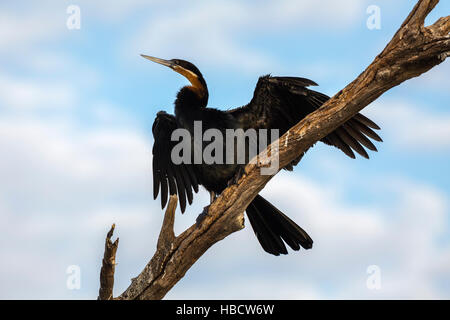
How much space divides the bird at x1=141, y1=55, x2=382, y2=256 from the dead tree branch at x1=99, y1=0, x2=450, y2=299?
531mm

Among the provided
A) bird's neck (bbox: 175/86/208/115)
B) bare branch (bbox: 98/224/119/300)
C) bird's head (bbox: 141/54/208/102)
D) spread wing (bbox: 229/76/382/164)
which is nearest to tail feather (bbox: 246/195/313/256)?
spread wing (bbox: 229/76/382/164)

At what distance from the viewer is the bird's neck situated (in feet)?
19.2

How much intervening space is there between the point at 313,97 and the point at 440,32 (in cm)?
150

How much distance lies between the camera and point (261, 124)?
5703mm

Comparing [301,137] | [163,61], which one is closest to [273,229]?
[301,137]

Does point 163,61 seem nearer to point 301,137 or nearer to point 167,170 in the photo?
point 167,170

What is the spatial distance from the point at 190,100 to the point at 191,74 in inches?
14.2

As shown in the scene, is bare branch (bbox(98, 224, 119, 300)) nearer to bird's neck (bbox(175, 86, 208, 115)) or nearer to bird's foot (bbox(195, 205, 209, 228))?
bird's foot (bbox(195, 205, 209, 228))

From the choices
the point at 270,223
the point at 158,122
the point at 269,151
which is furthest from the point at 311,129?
the point at 158,122

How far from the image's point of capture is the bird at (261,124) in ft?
17.4

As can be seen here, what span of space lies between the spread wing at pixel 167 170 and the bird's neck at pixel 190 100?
0.42m

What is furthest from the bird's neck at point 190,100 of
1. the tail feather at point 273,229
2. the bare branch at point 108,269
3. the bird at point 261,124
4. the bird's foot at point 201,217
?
the bare branch at point 108,269
